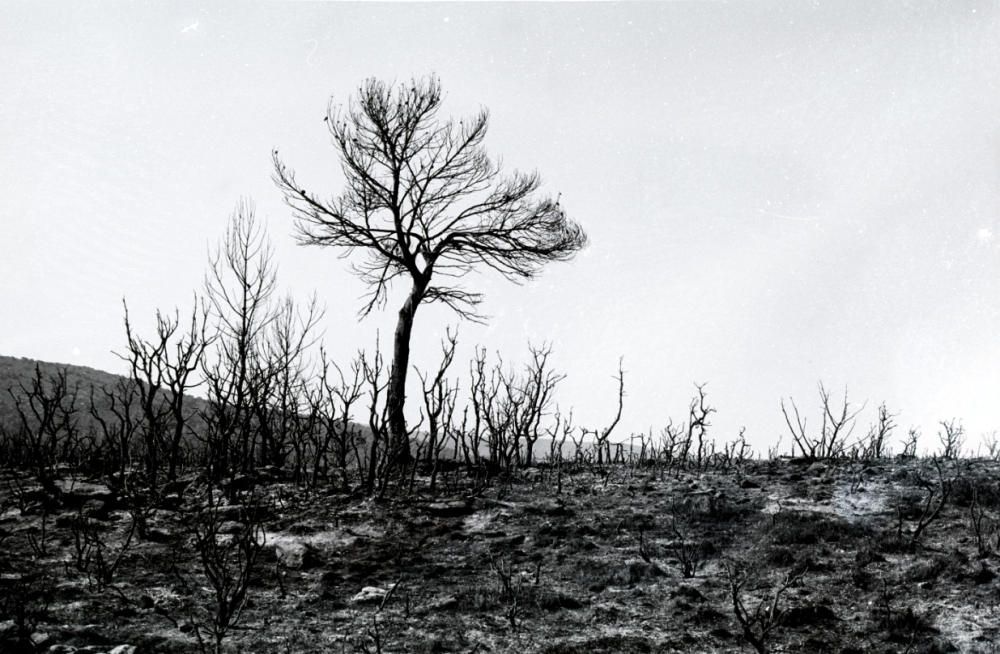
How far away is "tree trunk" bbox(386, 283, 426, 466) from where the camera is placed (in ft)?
37.2

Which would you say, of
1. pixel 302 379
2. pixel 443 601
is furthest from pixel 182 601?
pixel 302 379

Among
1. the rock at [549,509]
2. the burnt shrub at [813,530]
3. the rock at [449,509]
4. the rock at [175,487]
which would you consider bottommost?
the rock at [175,487]

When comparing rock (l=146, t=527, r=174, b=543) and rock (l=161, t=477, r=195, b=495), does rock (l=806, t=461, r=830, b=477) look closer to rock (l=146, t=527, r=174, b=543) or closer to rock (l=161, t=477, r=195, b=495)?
rock (l=146, t=527, r=174, b=543)

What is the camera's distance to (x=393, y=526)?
8.51 metres

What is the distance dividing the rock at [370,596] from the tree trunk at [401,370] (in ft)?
15.0

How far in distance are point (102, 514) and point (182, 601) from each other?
3.81 meters

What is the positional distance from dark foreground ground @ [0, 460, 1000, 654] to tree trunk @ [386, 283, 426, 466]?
5.75 ft

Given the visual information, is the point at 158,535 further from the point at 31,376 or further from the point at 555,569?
the point at 31,376

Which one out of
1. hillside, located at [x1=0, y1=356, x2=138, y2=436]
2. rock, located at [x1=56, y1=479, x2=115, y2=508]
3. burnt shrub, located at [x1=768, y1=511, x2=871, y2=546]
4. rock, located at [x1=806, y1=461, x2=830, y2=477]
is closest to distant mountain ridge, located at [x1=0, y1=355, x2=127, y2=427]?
hillside, located at [x1=0, y1=356, x2=138, y2=436]

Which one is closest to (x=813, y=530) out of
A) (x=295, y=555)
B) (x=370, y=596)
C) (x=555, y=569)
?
(x=555, y=569)

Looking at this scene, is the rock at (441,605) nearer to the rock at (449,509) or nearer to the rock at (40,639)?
the rock at (449,509)

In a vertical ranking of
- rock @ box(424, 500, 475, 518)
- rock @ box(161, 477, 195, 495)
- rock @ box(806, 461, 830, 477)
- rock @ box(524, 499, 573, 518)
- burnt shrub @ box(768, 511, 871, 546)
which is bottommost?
rock @ box(161, 477, 195, 495)

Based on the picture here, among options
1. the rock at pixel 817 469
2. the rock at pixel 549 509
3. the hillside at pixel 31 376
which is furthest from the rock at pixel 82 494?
the hillside at pixel 31 376

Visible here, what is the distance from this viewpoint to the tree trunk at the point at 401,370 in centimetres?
1134
